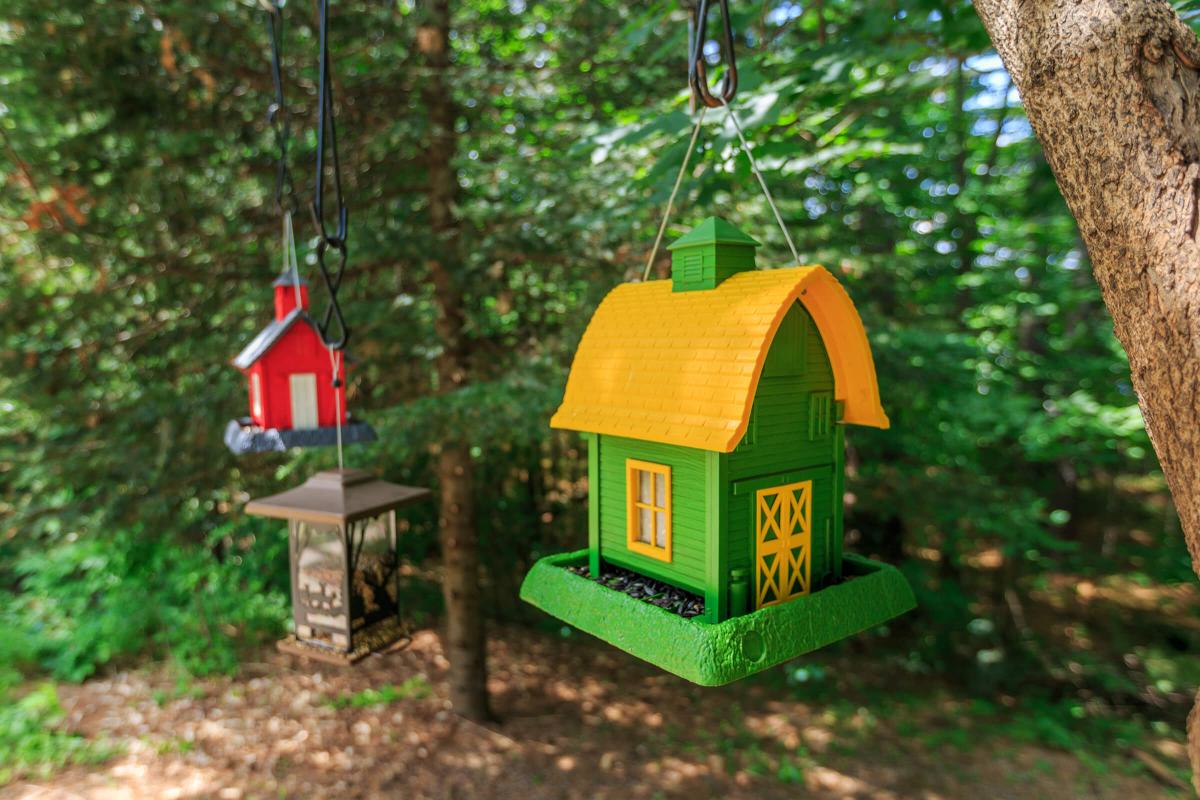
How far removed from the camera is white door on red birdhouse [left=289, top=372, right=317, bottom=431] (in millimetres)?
3236

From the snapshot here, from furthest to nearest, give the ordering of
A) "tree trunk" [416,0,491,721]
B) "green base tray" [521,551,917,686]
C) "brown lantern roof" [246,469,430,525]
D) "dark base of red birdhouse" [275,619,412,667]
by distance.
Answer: "tree trunk" [416,0,491,721]
"dark base of red birdhouse" [275,619,412,667]
"brown lantern roof" [246,469,430,525]
"green base tray" [521,551,917,686]

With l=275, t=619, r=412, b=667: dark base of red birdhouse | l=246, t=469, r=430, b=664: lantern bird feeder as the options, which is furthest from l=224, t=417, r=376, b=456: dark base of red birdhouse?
l=275, t=619, r=412, b=667: dark base of red birdhouse

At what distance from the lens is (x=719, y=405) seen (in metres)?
1.81

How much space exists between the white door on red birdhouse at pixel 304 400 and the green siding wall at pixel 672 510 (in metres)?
1.56

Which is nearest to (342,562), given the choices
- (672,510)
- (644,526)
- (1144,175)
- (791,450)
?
(644,526)

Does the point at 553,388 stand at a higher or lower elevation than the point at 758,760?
higher

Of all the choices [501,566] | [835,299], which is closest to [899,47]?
[835,299]

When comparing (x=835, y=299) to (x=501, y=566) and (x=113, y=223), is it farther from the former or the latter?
(x=501, y=566)

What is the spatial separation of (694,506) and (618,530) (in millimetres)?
381

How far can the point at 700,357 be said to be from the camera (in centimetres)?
194

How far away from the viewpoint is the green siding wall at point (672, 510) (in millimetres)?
2020

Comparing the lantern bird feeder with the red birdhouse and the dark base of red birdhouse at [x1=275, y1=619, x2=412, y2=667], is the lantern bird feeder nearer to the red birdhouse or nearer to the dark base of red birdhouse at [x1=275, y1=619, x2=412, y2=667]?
the dark base of red birdhouse at [x1=275, y1=619, x2=412, y2=667]

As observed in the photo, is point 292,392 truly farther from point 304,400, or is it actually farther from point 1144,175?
point 1144,175

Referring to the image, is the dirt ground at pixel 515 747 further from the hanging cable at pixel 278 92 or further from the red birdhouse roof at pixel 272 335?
the hanging cable at pixel 278 92
